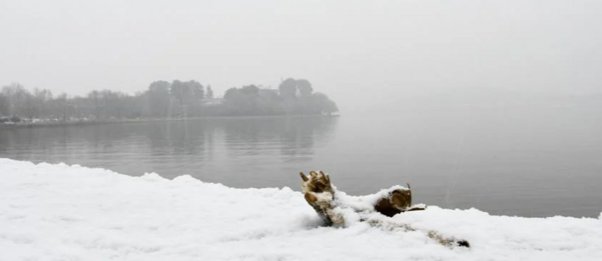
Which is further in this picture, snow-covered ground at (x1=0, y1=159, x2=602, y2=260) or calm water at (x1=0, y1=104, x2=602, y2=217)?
calm water at (x1=0, y1=104, x2=602, y2=217)

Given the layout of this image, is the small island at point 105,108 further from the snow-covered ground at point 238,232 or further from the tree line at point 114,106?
the snow-covered ground at point 238,232

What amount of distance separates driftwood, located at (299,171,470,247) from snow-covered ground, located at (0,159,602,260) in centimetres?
17

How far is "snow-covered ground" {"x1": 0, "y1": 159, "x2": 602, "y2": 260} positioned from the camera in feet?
19.4

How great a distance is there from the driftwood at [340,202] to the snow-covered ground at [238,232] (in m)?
0.17

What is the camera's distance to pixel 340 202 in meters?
7.33

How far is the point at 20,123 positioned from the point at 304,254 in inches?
6473

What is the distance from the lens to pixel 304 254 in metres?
5.87

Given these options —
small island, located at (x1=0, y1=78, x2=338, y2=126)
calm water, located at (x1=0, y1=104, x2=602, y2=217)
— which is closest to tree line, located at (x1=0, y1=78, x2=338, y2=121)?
small island, located at (x1=0, y1=78, x2=338, y2=126)

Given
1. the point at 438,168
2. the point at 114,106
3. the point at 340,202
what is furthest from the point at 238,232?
the point at 114,106

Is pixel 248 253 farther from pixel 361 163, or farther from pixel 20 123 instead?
pixel 20 123

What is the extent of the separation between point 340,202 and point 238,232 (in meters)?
1.74

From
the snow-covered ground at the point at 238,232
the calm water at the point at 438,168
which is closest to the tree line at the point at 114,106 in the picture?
the calm water at the point at 438,168

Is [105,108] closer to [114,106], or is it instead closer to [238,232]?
[114,106]

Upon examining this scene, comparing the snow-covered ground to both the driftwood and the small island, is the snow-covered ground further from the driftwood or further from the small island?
the small island
